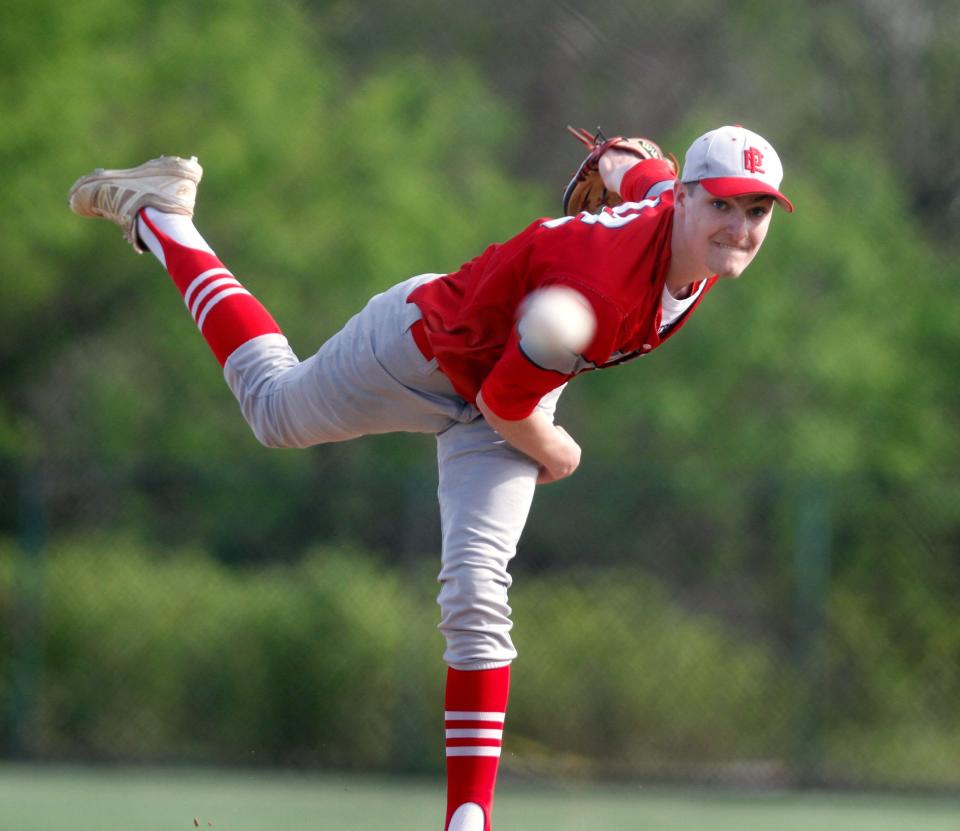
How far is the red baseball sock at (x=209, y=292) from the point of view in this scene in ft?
13.7

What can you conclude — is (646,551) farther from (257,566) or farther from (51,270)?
(51,270)

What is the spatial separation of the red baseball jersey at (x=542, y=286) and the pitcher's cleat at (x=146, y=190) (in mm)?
1019

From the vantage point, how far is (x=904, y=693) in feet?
27.7

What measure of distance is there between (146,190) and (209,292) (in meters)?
0.47

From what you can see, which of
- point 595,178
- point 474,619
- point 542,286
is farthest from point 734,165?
point 474,619

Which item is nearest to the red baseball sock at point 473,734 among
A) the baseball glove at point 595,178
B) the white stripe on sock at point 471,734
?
the white stripe on sock at point 471,734

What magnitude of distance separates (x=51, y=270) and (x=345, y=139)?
2511mm

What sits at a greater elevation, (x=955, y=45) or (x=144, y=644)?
(x=955, y=45)

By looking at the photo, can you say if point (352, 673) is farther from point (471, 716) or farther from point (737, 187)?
point (737, 187)

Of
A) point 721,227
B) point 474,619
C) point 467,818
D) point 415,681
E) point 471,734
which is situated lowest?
point 467,818

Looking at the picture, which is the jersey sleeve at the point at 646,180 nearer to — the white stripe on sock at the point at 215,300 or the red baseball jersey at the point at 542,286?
the red baseball jersey at the point at 542,286

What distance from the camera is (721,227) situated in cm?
342

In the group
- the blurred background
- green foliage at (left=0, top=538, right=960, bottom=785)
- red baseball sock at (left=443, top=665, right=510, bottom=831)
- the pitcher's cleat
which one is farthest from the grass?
the pitcher's cleat

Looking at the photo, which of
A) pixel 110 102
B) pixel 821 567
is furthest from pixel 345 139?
pixel 821 567
